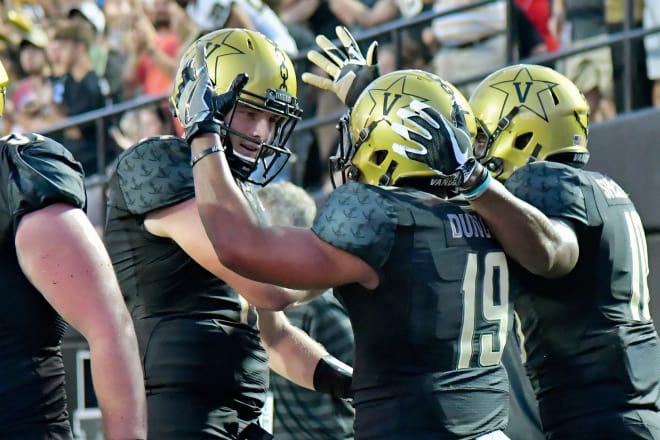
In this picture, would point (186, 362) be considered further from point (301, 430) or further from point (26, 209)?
point (301, 430)

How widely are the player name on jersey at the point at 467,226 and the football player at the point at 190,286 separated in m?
0.57

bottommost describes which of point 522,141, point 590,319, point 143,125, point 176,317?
point 590,319

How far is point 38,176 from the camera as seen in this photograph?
2.93 meters

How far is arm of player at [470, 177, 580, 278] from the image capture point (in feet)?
11.6

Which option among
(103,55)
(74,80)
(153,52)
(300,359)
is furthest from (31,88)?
Answer: (300,359)

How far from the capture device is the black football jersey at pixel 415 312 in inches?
135

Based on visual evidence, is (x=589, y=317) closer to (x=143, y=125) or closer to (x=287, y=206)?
(x=287, y=206)

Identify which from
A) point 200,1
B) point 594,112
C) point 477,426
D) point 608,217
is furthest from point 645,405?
point 200,1

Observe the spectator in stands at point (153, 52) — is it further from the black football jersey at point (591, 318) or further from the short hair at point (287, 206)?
the black football jersey at point (591, 318)

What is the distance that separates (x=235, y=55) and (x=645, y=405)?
1.68m

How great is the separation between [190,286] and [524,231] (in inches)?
40.2

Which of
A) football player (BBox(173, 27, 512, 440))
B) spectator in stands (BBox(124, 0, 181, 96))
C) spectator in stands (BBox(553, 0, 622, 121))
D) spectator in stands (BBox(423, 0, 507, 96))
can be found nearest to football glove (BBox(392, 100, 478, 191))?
football player (BBox(173, 27, 512, 440))

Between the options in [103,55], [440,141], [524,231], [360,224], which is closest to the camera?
[360,224]

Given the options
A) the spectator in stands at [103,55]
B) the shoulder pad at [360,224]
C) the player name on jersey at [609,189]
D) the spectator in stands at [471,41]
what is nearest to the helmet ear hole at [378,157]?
the shoulder pad at [360,224]
